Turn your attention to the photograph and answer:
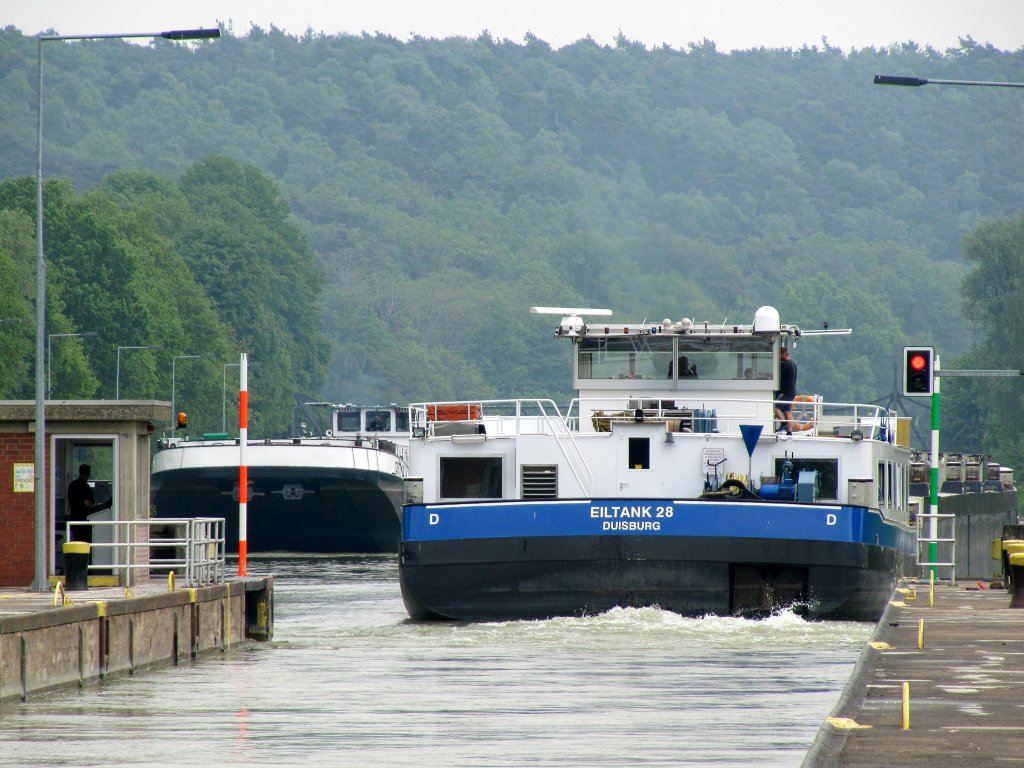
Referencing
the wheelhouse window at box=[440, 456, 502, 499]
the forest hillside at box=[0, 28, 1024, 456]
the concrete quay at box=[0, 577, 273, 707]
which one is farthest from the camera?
the forest hillside at box=[0, 28, 1024, 456]

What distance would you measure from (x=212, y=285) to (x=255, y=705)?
110 meters

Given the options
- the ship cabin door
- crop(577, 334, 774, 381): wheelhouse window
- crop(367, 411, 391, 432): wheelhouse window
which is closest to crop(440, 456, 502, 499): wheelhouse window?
crop(577, 334, 774, 381): wheelhouse window

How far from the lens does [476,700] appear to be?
2008 cm

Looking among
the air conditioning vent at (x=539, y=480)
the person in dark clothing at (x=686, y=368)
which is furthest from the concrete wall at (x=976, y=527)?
the air conditioning vent at (x=539, y=480)

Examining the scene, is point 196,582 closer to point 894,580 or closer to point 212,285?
point 894,580

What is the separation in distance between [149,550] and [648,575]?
285 inches

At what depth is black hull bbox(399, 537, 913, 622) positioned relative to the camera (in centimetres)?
3033

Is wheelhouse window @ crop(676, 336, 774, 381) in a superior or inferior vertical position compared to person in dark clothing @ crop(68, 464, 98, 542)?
superior

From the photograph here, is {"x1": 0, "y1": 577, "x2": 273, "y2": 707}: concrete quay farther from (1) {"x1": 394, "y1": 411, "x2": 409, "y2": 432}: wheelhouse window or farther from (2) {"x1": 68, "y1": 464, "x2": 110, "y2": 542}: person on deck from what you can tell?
(1) {"x1": 394, "y1": 411, "x2": 409, "y2": 432}: wheelhouse window

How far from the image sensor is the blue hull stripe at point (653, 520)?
30.2 meters

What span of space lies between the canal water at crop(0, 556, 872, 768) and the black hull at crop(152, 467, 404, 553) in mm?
34310

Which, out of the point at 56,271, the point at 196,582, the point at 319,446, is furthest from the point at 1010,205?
the point at 196,582

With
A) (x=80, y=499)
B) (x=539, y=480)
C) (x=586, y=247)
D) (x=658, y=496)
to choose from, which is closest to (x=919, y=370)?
(x=658, y=496)

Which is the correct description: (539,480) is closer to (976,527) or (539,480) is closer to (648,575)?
(648,575)
